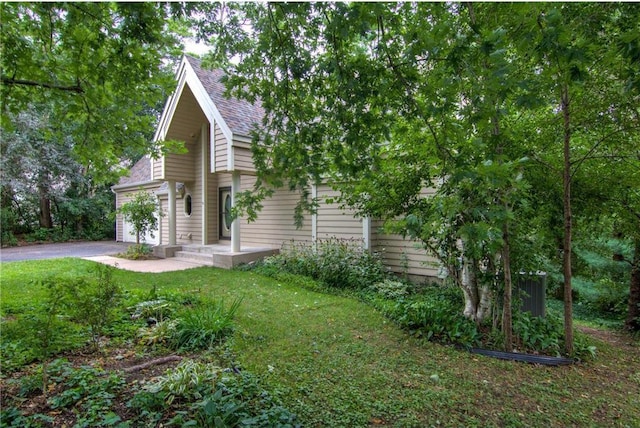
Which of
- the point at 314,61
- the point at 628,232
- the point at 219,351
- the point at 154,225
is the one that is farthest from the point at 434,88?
the point at 154,225

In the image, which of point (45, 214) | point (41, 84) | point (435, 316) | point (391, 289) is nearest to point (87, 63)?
point (41, 84)

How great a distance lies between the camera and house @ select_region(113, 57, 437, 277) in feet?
25.7

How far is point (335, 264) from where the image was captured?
7297 mm

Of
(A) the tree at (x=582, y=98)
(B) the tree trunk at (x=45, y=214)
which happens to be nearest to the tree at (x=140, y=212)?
(B) the tree trunk at (x=45, y=214)

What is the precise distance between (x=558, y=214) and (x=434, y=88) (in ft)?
9.35

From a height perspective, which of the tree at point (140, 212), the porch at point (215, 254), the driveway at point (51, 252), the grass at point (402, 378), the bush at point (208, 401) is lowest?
the grass at point (402, 378)

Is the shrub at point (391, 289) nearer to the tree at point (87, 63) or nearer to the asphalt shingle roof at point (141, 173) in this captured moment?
the tree at point (87, 63)

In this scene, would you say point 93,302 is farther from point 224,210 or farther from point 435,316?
point 224,210

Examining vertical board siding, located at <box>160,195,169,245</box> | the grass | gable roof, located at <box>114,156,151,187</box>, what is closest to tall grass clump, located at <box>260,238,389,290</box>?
the grass

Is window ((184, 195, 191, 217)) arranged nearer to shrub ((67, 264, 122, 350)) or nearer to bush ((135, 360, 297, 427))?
shrub ((67, 264, 122, 350))

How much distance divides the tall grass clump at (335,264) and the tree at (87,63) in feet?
14.8

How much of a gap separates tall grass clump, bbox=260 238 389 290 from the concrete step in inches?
87.7

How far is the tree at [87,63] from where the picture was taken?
9.89ft

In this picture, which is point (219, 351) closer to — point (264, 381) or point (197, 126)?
point (264, 381)
